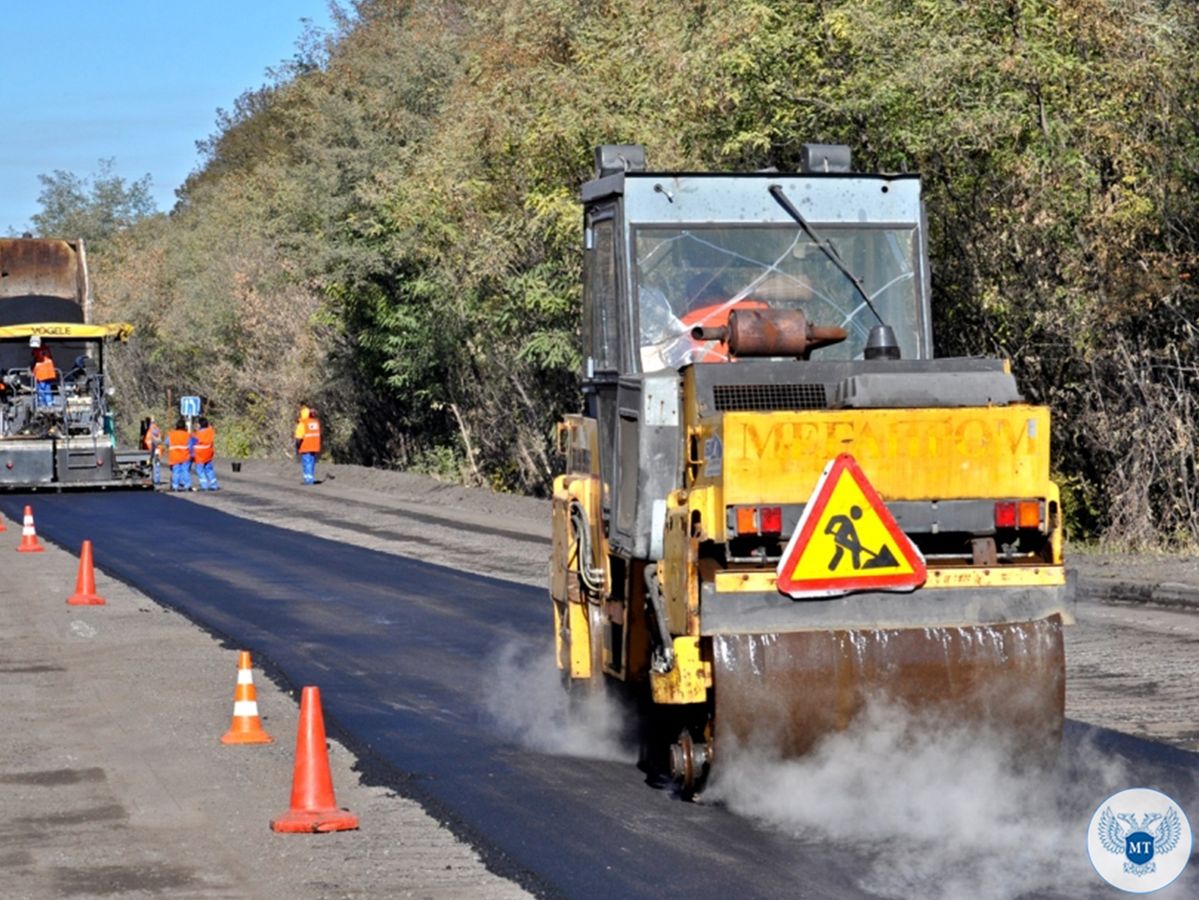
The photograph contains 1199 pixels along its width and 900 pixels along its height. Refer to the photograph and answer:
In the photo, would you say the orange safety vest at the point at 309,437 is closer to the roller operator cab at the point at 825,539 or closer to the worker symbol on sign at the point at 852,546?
the roller operator cab at the point at 825,539

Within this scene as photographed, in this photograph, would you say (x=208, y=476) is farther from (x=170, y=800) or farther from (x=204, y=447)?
(x=170, y=800)

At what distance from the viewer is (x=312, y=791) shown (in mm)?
8656

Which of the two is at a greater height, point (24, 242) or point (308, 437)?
point (24, 242)

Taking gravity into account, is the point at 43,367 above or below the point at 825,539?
above

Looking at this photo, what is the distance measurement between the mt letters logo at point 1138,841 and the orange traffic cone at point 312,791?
11.8 feet

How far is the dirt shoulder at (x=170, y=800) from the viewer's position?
7.71 metres

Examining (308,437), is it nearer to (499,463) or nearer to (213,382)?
(499,463)

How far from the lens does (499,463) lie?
42094 mm

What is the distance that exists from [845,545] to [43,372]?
3362 centimetres

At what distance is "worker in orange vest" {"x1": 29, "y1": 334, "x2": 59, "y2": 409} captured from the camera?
3934cm

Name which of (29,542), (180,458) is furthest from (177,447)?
(29,542)

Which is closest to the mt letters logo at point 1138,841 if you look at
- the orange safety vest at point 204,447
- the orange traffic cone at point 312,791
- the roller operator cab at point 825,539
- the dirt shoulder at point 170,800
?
the roller operator cab at point 825,539

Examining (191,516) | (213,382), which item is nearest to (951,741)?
(191,516)

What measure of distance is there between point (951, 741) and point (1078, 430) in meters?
14.9
